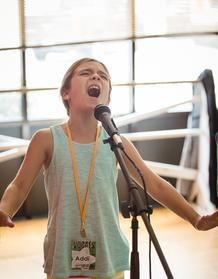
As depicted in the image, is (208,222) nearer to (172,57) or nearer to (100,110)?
(100,110)

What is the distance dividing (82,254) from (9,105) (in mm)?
2964

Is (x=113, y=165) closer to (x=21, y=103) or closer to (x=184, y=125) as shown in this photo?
(x=21, y=103)

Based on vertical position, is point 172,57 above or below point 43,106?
above

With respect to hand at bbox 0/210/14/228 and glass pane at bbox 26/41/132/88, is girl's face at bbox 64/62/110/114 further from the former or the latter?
glass pane at bbox 26/41/132/88

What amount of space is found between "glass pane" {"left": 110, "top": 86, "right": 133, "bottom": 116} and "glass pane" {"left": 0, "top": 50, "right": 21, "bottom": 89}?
2.90 ft


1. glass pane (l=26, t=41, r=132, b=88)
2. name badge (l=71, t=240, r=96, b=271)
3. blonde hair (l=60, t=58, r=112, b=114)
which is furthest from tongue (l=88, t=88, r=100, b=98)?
glass pane (l=26, t=41, r=132, b=88)

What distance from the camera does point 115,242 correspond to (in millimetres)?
1499

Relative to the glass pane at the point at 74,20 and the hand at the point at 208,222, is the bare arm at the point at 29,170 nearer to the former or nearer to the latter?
the hand at the point at 208,222

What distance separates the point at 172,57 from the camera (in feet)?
14.8

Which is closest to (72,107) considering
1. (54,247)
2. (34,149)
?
(34,149)

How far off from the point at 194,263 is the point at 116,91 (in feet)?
6.10

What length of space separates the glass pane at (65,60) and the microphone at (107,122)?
2835 mm

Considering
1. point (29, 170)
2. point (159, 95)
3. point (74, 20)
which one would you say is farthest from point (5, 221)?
point (159, 95)

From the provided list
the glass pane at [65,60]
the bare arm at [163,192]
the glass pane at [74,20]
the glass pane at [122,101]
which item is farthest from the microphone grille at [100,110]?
the glass pane at [122,101]
